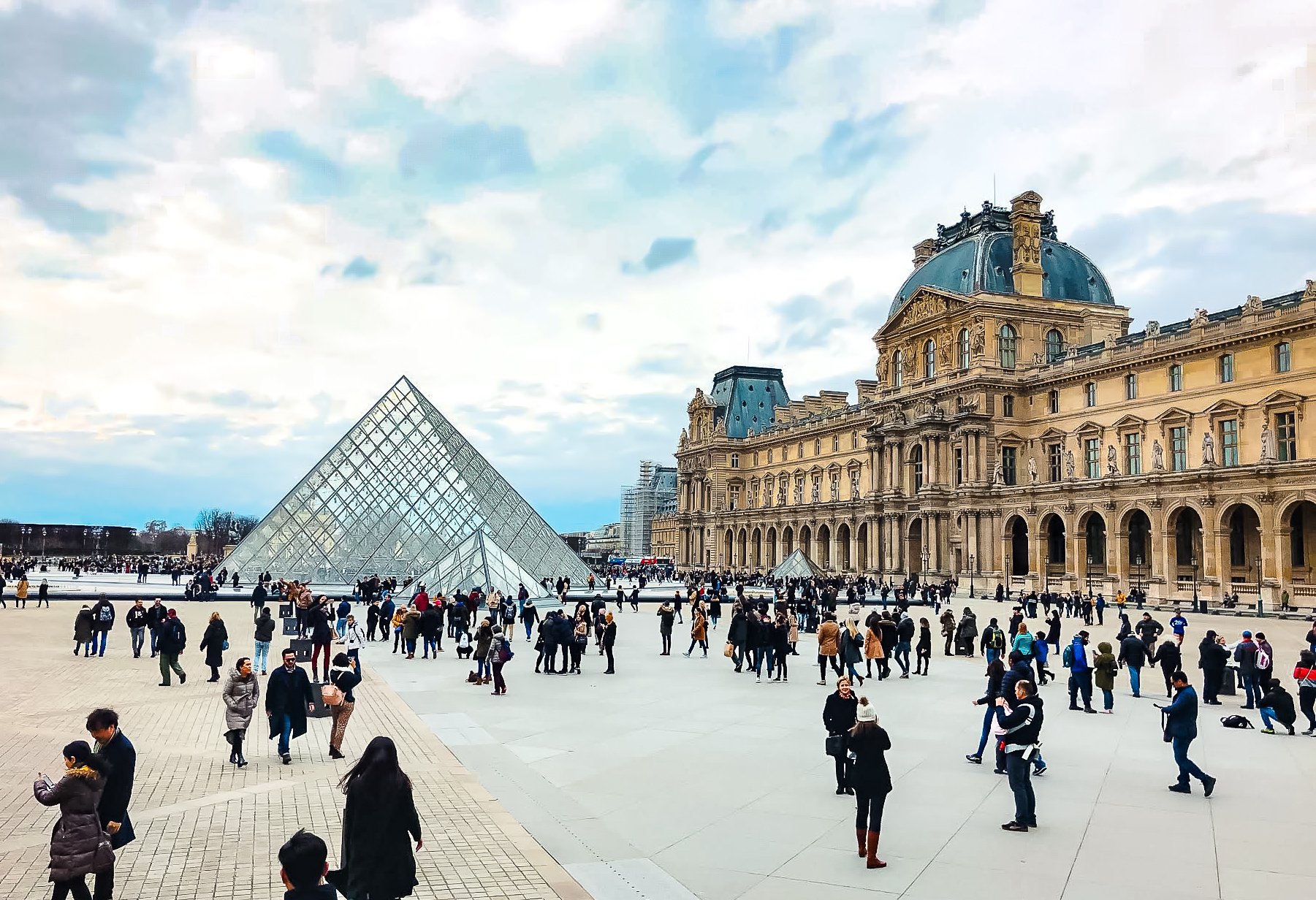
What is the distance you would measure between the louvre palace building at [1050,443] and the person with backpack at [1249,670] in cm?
2437

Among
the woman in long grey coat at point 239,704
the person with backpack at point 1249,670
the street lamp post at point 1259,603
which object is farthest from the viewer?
the street lamp post at point 1259,603

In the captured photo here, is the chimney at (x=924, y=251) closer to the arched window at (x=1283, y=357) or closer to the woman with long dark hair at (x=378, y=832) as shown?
the arched window at (x=1283, y=357)

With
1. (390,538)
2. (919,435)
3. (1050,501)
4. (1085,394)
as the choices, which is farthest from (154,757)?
(919,435)

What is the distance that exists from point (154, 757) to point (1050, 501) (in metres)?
42.2

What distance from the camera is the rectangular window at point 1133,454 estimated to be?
142ft

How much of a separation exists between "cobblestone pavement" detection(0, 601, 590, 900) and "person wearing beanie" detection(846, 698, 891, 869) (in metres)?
1.94

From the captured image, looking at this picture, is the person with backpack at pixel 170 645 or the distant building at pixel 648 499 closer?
the person with backpack at pixel 170 645

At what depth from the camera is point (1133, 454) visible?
4372 cm

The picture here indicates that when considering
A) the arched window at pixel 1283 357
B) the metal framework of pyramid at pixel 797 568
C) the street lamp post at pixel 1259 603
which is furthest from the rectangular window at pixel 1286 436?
the metal framework of pyramid at pixel 797 568

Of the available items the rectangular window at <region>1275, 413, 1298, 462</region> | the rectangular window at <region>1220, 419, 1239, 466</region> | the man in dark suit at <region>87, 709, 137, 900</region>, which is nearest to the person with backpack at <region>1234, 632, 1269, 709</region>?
the man in dark suit at <region>87, 709, 137, 900</region>

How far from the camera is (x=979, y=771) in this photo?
9.26m

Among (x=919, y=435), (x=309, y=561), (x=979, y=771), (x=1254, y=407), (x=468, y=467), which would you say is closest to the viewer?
(x=979, y=771)

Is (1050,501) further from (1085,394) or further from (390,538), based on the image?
(390,538)

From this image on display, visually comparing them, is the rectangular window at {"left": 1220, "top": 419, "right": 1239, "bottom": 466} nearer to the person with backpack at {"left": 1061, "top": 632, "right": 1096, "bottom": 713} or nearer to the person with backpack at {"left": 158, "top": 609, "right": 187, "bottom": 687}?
the person with backpack at {"left": 1061, "top": 632, "right": 1096, "bottom": 713}
